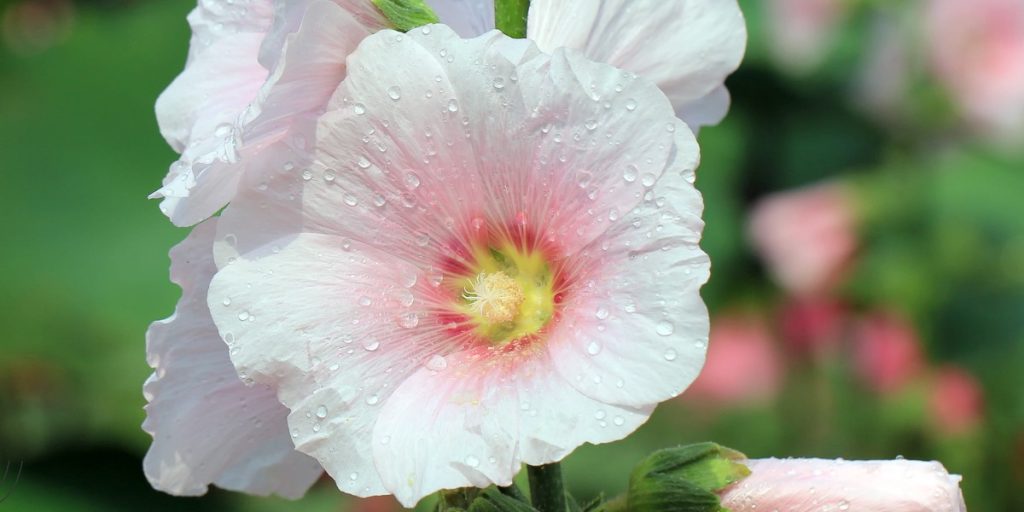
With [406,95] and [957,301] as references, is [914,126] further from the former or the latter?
[406,95]

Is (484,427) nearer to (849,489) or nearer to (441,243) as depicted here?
(441,243)

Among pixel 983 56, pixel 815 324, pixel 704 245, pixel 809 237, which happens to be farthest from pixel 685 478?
pixel 704 245

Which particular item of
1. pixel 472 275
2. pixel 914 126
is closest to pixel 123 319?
pixel 914 126

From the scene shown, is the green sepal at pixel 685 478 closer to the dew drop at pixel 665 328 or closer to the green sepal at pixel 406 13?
the dew drop at pixel 665 328

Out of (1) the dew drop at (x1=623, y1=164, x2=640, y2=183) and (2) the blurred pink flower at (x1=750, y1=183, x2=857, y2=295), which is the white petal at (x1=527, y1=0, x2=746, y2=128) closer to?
(1) the dew drop at (x1=623, y1=164, x2=640, y2=183)

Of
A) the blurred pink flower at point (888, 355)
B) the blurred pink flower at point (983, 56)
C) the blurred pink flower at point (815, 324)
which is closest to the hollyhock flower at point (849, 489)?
the blurred pink flower at point (888, 355)

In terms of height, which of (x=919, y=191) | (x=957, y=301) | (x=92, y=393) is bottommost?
(x=92, y=393)
